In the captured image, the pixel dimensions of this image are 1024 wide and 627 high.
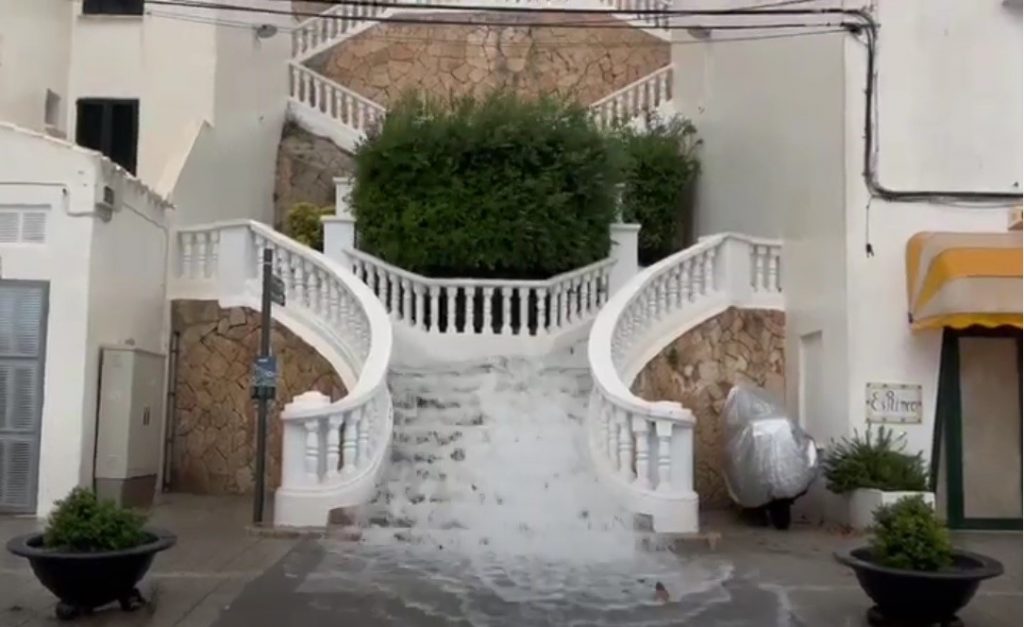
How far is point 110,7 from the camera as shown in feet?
54.9

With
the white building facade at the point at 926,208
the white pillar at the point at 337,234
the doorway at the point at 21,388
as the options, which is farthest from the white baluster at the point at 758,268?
the doorway at the point at 21,388

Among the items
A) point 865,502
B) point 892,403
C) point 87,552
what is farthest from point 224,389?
point 892,403

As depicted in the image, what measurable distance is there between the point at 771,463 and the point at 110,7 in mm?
11876

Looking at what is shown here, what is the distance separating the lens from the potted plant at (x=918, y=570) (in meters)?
6.55

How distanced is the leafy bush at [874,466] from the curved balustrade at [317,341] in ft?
15.1

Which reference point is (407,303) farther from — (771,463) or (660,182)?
(660,182)

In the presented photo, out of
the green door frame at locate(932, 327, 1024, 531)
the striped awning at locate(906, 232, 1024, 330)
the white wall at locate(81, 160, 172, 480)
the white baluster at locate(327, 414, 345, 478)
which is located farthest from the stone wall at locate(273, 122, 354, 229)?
the green door frame at locate(932, 327, 1024, 531)

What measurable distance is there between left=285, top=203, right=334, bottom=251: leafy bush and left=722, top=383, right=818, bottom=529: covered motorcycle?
768cm

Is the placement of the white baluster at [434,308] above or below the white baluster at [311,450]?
above

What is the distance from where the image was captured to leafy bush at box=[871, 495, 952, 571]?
21.8ft

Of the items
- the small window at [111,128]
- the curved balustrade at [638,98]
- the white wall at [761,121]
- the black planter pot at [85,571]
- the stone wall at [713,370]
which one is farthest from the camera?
the curved balustrade at [638,98]

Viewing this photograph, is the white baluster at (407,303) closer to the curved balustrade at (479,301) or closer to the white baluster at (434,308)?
the curved balustrade at (479,301)

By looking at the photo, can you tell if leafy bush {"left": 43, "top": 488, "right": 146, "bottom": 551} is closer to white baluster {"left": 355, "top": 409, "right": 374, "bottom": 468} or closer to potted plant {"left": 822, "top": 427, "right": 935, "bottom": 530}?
white baluster {"left": 355, "top": 409, "right": 374, "bottom": 468}

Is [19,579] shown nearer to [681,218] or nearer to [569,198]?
[569,198]
